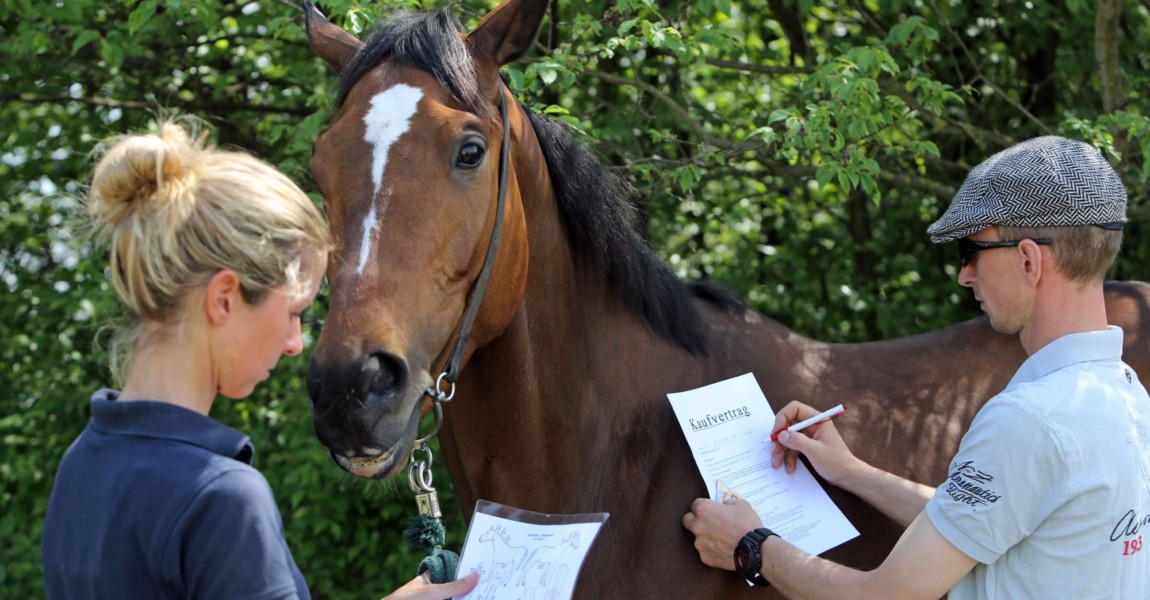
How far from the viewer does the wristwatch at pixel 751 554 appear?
227cm

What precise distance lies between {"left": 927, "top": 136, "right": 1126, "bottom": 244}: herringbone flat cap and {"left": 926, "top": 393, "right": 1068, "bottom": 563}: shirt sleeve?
0.35 metres

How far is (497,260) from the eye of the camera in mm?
2420

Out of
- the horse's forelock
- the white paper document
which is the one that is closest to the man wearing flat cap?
the white paper document

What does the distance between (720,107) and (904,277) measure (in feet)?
4.45

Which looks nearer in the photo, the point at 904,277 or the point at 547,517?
the point at 547,517

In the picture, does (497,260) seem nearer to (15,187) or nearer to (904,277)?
(904,277)

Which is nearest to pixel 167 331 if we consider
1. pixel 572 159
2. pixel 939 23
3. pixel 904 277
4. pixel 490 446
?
pixel 490 446

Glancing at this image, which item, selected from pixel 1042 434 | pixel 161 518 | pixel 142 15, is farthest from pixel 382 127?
pixel 142 15

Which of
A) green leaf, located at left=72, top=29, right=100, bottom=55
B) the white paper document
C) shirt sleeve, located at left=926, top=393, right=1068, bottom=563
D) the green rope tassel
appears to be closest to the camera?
shirt sleeve, located at left=926, top=393, right=1068, bottom=563

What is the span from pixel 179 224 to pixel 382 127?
97 cm

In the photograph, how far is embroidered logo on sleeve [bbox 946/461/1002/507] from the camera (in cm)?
182

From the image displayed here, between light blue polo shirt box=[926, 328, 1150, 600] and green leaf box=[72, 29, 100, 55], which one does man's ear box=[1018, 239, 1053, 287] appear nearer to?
light blue polo shirt box=[926, 328, 1150, 600]

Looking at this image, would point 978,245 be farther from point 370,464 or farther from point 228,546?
point 228,546

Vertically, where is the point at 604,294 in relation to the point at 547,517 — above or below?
above
